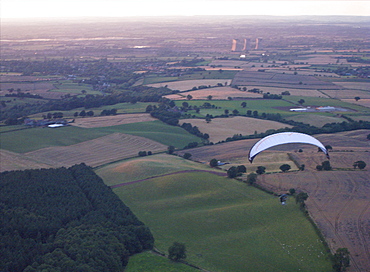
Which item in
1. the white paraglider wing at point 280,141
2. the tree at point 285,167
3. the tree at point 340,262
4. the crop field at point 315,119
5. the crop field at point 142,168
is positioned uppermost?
the white paraglider wing at point 280,141

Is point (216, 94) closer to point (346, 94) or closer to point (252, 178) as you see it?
point (346, 94)

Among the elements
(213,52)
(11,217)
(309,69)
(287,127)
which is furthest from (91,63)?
(11,217)

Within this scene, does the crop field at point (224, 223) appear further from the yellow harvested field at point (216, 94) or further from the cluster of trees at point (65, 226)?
the yellow harvested field at point (216, 94)

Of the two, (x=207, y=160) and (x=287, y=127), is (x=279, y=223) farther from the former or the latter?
(x=287, y=127)

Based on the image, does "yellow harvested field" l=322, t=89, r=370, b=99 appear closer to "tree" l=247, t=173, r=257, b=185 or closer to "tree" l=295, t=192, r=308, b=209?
"tree" l=247, t=173, r=257, b=185

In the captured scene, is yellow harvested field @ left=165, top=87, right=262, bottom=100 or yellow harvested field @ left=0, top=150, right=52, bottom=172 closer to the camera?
yellow harvested field @ left=0, top=150, right=52, bottom=172

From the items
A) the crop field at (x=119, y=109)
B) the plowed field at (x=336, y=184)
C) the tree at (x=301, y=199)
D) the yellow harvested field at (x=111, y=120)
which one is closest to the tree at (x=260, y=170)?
the plowed field at (x=336, y=184)

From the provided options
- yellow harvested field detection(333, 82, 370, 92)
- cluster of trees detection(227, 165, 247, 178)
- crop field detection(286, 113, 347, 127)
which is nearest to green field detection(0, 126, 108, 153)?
cluster of trees detection(227, 165, 247, 178)

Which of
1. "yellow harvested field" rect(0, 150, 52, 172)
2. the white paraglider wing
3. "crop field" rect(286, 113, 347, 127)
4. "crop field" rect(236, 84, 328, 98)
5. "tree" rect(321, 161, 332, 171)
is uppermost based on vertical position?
the white paraglider wing
